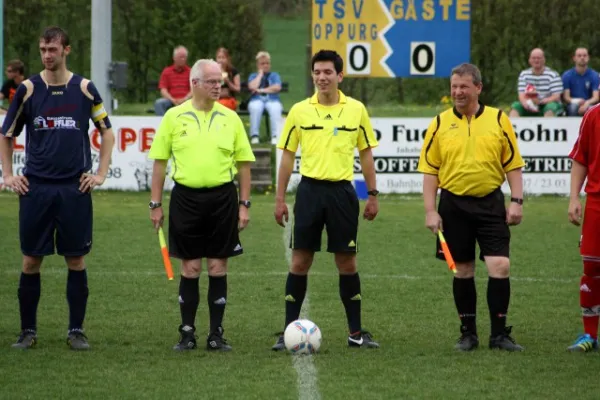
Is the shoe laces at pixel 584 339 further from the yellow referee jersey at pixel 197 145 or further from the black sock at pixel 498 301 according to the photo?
the yellow referee jersey at pixel 197 145

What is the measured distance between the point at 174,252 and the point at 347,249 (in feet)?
3.79

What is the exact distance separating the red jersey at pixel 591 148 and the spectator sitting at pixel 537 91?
12.6 m

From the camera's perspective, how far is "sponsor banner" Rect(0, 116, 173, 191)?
780 inches

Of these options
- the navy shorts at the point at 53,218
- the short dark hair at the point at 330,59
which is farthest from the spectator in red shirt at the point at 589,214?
the navy shorts at the point at 53,218

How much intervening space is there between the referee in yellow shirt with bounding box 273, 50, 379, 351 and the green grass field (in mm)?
702

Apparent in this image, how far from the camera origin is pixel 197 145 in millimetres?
8703

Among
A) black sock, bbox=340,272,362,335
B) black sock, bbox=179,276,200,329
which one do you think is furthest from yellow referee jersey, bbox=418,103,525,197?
black sock, bbox=179,276,200,329

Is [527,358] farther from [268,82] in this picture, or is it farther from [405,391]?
[268,82]

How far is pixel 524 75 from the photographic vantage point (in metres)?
21.8

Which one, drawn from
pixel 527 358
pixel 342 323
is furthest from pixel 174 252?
pixel 527 358

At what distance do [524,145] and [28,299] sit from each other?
12.4 meters

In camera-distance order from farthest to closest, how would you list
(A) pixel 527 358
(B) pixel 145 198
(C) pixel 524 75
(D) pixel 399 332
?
(C) pixel 524 75
(B) pixel 145 198
(D) pixel 399 332
(A) pixel 527 358

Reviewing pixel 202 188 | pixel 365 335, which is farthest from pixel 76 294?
pixel 365 335

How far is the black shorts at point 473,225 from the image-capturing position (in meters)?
8.85
